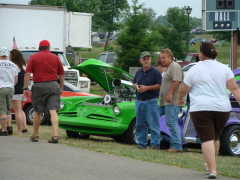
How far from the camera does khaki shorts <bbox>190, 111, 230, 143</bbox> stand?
24.3 feet

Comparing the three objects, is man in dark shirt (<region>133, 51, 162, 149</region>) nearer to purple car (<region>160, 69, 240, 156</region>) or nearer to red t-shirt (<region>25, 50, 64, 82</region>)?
purple car (<region>160, 69, 240, 156</region>)

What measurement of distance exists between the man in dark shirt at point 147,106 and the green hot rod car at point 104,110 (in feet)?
1.69

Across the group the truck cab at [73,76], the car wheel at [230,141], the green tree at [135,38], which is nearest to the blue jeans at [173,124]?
the car wheel at [230,141]

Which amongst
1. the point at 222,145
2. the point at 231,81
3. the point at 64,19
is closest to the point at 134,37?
the point at 64,19

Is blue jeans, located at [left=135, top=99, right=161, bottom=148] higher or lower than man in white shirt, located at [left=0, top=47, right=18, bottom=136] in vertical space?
lower

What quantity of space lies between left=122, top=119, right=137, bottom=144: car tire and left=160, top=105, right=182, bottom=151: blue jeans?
1115mm

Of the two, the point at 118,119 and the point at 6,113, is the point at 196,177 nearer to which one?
the point at 118,119

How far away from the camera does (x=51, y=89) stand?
1069cm

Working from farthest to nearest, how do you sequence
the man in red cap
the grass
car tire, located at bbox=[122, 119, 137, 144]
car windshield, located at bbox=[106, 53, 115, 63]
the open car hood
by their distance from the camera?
car windshield, located at bbox=[106, 53, 115, 63] < the open car hood < car tire, located at bbox=[122, 119, 137, 144] < the man in red cap < the grass

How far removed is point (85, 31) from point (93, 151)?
18.6 metres

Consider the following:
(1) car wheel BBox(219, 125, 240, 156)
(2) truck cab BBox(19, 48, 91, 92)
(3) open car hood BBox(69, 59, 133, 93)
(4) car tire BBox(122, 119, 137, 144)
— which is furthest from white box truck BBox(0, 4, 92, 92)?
(1) car wheel BBox(219, 125, 240, 156)

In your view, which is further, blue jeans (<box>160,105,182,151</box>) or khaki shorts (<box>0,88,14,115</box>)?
khaki shorts (<box>0,88,14,115</box>)

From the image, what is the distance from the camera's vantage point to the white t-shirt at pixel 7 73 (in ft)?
39.2

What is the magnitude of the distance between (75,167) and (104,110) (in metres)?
3.38
